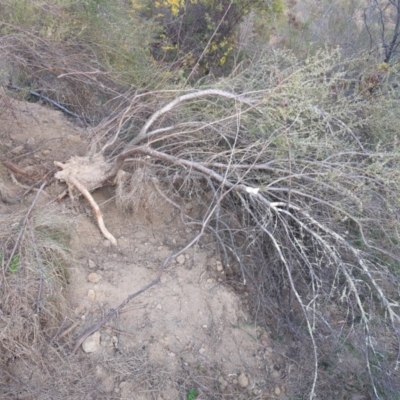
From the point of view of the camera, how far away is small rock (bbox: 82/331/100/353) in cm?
321

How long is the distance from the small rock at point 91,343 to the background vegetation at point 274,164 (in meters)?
0.45

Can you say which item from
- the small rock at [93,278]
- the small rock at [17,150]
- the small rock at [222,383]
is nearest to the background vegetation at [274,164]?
the small rock at [93,278]

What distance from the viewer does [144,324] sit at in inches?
135

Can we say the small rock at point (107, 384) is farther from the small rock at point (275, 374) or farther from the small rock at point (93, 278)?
the small rock at point (275, 374)

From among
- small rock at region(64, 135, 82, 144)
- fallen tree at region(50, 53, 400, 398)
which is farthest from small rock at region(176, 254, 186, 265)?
small rock at region(64, 135, 82, 144)

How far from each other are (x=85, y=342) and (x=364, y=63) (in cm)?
417

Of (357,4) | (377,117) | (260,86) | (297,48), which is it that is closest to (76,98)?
(260,86)

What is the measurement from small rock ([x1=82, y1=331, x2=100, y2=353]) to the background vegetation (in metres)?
0.45

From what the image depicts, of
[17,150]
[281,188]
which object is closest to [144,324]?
[281,188]

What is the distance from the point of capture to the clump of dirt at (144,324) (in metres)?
3.10

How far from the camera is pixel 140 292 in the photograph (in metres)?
3.50

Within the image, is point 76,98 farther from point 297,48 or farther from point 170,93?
point 297,48

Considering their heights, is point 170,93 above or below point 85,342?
above

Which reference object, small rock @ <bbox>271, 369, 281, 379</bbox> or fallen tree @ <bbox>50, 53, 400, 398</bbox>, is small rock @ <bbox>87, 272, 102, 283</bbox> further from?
small rock @ <bbox>271, 369, 281, 379</bbox>
